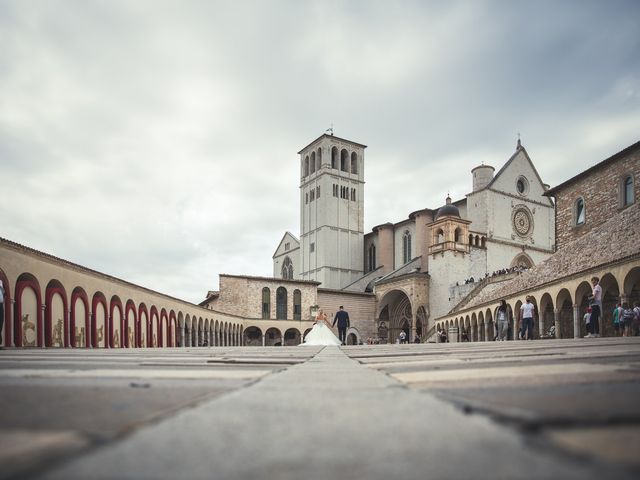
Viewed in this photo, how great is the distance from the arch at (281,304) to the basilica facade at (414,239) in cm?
809

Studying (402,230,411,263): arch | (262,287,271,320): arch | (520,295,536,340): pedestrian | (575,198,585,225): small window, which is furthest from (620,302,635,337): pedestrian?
(402,230,411,263): arch

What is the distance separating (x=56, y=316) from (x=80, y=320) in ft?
6.53

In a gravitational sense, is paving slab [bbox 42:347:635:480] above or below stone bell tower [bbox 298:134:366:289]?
below

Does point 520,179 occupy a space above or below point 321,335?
above

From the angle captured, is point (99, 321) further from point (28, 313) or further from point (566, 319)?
point (566, 319)

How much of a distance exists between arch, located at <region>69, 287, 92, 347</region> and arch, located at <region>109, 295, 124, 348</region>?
222 centimetres

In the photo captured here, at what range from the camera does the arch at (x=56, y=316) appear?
1944cm

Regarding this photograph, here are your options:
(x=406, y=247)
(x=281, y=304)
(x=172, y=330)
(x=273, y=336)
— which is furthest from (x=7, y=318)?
(x=406, y=247)

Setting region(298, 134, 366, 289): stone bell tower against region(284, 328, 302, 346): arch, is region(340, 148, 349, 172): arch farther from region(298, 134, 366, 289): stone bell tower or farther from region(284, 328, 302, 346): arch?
region(284, 328, 302, 346): arch

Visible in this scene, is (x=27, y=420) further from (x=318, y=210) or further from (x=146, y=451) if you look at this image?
(x=318, y=210)

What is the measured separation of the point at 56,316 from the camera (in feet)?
65.6

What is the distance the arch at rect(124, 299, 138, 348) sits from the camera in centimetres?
2664

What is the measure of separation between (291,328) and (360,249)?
18.2m

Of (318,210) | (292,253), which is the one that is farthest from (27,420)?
(292,253)
